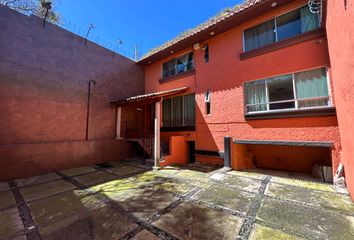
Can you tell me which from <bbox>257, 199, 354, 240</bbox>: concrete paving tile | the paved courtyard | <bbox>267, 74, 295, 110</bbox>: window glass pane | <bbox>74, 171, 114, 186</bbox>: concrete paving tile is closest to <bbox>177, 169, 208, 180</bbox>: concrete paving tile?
the paved courtyard

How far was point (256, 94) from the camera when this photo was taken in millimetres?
7176

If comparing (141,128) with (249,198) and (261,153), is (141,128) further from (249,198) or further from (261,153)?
(249,198)

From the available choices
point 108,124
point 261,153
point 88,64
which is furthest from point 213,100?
point 88,64

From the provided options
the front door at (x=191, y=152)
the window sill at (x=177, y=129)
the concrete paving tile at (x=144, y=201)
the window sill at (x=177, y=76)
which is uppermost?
the window sill at (x=177, y=76)

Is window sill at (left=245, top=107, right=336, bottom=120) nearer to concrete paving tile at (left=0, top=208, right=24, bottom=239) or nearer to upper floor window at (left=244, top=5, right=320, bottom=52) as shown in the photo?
upper floor window at (left=244, top=5, right=320, bottom=52)

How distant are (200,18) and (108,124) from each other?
851 centimetres

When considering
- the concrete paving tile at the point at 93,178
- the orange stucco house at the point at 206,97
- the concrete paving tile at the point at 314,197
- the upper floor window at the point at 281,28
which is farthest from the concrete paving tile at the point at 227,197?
the upper floor window at the point at 281,28

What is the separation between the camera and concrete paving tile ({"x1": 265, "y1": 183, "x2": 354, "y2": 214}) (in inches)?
153

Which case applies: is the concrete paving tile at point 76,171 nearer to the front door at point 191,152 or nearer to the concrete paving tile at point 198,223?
the front door at point 191,152

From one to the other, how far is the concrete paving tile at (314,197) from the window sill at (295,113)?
2.50 metres

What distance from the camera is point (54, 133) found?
316 inches

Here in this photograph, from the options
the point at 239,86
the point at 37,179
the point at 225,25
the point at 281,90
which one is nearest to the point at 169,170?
the point at 239,86

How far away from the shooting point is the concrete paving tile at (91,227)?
3023 millimetres

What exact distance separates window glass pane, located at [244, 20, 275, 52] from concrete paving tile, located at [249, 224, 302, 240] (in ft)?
22.5
